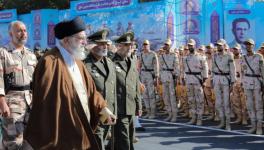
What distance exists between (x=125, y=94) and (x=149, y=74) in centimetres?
636

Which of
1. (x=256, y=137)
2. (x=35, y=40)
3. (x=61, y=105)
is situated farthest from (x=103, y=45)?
(x=35, y=40)

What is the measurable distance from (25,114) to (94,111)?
1.98 metres

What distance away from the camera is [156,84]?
13.4m

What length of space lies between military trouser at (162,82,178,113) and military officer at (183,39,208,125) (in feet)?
1.93

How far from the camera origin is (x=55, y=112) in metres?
4.18

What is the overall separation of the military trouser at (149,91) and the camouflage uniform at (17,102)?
7156 mm

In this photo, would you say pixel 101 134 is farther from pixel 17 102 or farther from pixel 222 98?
pixel 222 98

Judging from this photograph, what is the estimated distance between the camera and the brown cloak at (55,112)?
13.7ft

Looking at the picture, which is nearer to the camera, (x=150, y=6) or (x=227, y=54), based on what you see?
(x=227, y=54)

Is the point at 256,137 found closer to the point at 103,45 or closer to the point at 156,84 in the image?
the point at 156,84

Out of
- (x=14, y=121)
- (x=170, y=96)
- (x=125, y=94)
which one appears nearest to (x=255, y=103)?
(x=170, y=96)

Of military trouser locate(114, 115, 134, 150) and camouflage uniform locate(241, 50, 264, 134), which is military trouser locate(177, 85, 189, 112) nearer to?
camouflage uniform locate(241, 50, 264, 134)

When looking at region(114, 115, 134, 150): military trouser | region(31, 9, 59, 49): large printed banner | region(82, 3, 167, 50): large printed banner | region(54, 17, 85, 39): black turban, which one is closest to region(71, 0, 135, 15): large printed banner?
region(82, 3, 167, 50): large printed banner

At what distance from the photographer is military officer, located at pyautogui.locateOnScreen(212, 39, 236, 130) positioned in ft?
35.9
